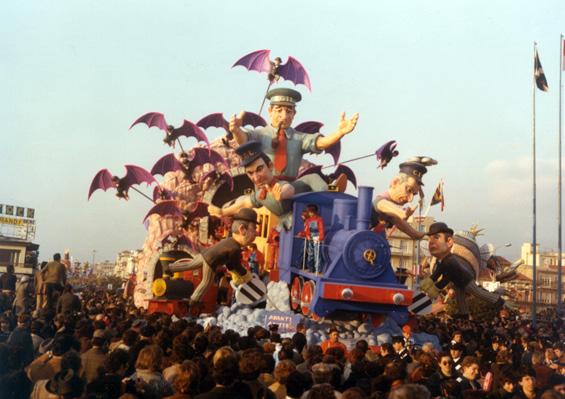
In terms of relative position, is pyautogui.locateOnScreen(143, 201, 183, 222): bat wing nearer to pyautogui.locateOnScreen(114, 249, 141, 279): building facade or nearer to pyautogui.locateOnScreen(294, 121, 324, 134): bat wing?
Result: pyautogui.locateOnScreen(294, 121, 324, 134): bat wing

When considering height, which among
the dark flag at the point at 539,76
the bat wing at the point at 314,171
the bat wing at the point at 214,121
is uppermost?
the dark flag at the point at 539,76

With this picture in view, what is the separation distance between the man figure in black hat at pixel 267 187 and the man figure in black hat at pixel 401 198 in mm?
1344

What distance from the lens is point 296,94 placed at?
15695 millimetres

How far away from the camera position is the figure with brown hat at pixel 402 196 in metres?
12.9

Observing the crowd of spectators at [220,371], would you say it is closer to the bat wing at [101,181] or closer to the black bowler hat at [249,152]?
the black bowler hat at [249,152]

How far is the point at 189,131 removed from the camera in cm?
1731

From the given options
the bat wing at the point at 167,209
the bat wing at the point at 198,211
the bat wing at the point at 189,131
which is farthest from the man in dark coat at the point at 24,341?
the bat wing at the point at 189,131

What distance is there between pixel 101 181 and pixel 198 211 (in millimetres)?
2804

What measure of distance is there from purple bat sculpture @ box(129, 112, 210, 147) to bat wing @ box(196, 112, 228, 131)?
631 millimetres

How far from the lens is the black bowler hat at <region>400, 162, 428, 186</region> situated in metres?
13.0

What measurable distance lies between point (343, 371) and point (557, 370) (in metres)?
3.32

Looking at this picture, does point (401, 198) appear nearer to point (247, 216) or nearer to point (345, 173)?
point (247, 216)

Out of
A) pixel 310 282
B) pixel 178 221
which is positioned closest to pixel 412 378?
pixel 310 282

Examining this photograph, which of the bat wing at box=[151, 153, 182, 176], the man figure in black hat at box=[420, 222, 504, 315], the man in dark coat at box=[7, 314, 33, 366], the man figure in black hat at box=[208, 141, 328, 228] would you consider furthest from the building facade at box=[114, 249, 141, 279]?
the man in dark coat at box=[7, 314, 33, 366]
